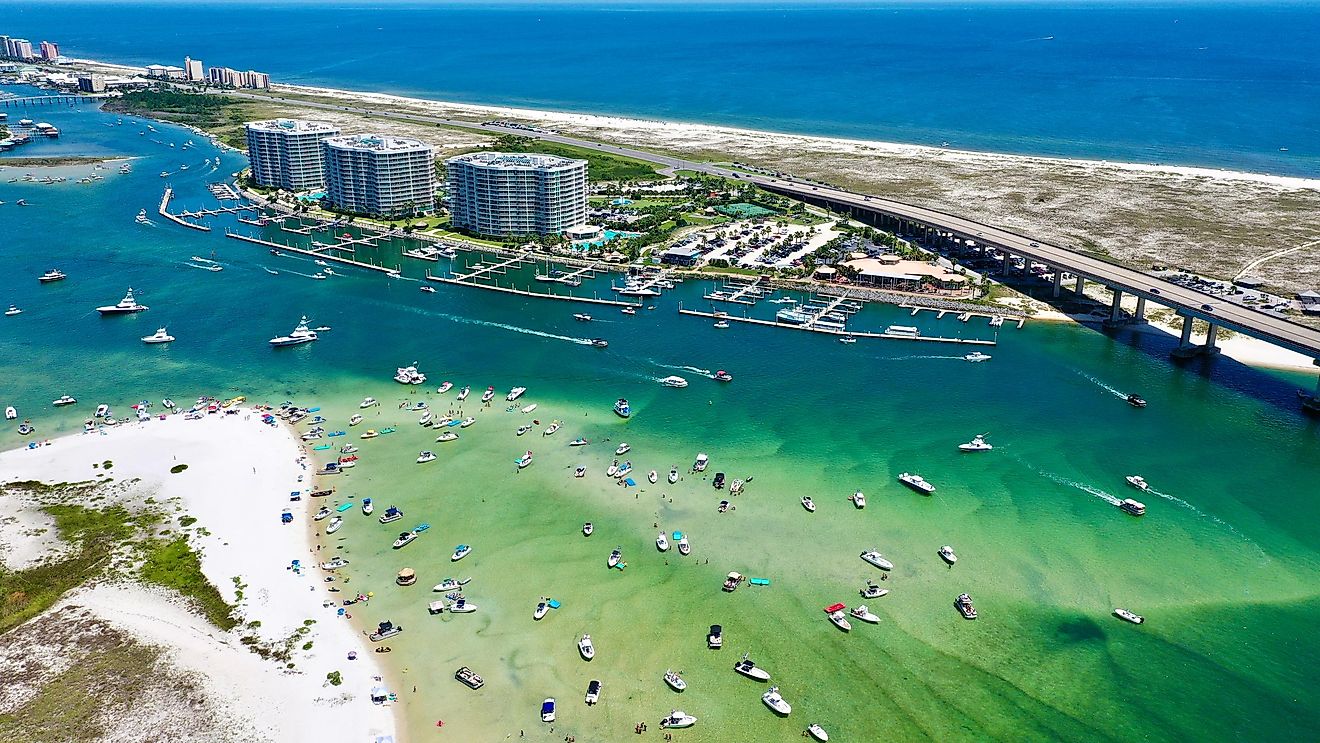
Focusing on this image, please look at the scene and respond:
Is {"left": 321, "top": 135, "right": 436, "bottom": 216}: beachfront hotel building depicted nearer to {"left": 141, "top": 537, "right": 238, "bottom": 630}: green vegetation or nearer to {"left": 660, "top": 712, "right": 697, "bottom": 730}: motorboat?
{"left": 141, "top": 537, "right": 238, "bottom": 630}: green vegetation

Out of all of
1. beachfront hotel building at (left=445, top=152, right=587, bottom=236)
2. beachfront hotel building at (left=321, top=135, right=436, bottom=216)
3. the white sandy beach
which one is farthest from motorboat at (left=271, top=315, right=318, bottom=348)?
beachfront hotel building at (left=321, top=135, right=436, bottom=216)

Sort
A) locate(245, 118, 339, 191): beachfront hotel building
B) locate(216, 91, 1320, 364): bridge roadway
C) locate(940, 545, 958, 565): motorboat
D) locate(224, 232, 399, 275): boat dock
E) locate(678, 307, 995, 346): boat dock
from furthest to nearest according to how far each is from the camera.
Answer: locate(245, 118, 339, 191): beachfront hotel building
locate(224, 232, 399, 275): boat dock
locate(678, 307, 995, 346): boat dock
locate(216, 91, 1320, 364): bridge roadway
locate(940, 545, 958, 565): motorboat

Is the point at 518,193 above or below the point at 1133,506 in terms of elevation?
above

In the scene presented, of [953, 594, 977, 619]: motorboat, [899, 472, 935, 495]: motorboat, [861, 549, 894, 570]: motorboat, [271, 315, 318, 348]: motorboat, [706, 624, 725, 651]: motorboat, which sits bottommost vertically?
[706, 624, 725, 651]: motorboat

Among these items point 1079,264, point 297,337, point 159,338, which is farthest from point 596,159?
point 1079,264

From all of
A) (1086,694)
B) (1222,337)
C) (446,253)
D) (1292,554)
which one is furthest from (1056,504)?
(446,253)

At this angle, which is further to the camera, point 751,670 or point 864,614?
point 864,614

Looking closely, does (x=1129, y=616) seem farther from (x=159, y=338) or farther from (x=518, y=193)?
(x=518, y=193)

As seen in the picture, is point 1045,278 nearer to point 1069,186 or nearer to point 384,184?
point 1069,186
